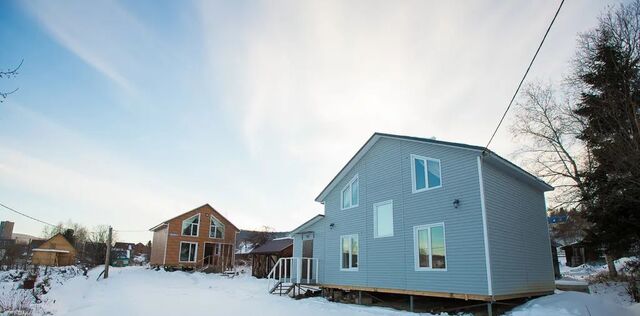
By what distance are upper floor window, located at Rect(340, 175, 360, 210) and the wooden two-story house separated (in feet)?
62.2

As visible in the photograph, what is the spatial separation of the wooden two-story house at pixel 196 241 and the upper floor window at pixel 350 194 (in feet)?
62.2

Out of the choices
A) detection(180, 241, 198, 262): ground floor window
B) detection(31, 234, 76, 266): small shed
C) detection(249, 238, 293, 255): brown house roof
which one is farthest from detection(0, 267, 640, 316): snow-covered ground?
detection(31, 234, 76, 266): small shed

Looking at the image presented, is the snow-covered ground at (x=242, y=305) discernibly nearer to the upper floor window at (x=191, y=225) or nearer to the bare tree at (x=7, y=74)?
the bare tree at (x=7, y=74)

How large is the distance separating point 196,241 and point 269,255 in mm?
8712

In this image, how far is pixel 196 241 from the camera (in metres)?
35.7

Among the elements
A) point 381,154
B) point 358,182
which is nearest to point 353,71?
point 381,154

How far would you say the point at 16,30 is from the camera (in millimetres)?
8414

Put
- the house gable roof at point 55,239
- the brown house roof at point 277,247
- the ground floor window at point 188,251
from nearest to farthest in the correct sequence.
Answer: the brown house roof at point 277,247 → the ground floor window at point 188,251 → the house gable roof at point 55,239

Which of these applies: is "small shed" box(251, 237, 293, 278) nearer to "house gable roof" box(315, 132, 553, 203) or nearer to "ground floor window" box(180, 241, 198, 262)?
"ground floor window" box(180, 241, 198, 262)

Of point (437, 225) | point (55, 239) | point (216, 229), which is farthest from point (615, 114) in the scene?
point (55, 239)

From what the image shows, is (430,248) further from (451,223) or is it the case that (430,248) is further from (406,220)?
(406,220)

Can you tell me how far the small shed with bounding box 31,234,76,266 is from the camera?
151 feet

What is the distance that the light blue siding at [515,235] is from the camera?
11.8m

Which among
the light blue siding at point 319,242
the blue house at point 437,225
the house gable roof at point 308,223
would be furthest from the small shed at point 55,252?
the blue house at point 437,225
